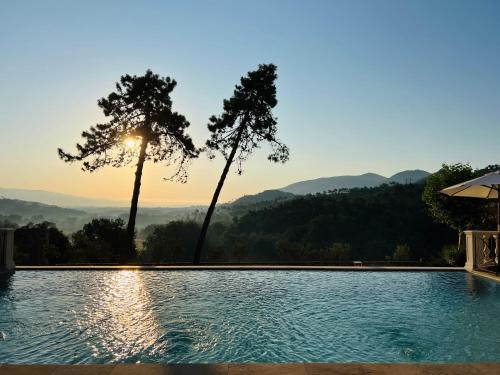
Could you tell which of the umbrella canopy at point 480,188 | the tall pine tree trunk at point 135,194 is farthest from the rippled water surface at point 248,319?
the tall pine tree trunk at point 135,194

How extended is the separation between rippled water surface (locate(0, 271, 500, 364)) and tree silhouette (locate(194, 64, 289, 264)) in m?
12.3

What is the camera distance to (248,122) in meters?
25.7

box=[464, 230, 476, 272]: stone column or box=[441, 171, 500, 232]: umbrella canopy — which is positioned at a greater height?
box=[441, 171, 500, 232]: umbrella canopy

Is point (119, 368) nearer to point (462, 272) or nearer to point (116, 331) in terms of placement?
point (116, 331)

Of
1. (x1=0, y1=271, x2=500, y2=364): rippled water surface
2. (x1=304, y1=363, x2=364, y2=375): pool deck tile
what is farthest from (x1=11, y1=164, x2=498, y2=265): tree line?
(x1=304, y1=363, x2=364, y2=375): pool deck tile

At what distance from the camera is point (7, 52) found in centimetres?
1548

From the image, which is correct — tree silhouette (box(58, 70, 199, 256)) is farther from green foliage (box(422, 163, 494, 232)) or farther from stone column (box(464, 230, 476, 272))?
stone column (box(464, 230, 476, 272))

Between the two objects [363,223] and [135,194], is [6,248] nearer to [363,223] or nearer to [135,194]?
[135,194]

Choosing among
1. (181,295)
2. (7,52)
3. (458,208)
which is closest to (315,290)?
(181,295)

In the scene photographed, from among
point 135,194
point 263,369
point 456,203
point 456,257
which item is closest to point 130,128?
point 135,194

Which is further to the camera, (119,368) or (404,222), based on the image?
(404,222)

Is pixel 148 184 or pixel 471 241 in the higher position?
pixel 148 184

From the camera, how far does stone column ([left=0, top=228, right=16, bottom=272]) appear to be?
15281mm

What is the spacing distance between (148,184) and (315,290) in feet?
46.0
